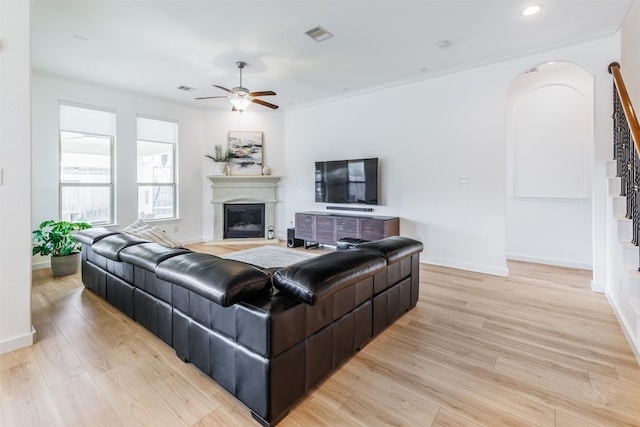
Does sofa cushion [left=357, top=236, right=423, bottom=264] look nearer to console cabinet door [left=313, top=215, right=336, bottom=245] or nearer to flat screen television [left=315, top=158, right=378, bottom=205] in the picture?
flat screen television [left=315, top=158, right=378, bottom=205]

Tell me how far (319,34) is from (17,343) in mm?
4007

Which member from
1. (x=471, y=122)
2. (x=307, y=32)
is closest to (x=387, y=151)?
(x=471, y=122)

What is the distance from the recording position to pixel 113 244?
9.21ft

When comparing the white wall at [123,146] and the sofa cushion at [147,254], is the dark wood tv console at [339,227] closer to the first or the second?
the white wall at [123,146]

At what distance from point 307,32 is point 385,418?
3.70m

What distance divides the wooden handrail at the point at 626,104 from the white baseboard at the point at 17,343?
4835 millimetres

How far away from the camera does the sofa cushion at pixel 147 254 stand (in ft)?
7.16

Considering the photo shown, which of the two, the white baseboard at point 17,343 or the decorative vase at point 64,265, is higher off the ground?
the decorative vase at point 64,265

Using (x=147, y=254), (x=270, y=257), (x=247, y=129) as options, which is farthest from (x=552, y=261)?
(x=247, y=129)

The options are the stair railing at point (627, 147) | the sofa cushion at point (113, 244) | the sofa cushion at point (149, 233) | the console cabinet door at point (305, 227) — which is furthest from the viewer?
the console cabinet door at point (305, 227)

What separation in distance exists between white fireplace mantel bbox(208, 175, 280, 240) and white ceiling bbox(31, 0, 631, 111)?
2241mm

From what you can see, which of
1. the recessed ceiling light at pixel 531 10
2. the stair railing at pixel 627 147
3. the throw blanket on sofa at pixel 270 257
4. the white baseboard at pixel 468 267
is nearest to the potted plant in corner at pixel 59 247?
the throw blanket on sofa at pixel 270 257

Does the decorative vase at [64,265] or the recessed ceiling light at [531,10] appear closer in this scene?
the recessed ceiling light at [531,10]

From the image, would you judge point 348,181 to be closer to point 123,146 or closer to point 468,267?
point 468,267
